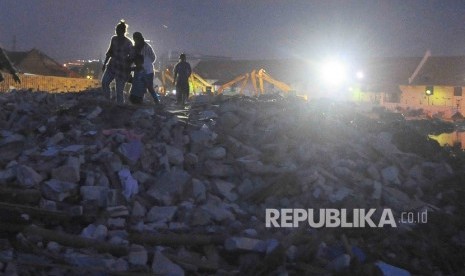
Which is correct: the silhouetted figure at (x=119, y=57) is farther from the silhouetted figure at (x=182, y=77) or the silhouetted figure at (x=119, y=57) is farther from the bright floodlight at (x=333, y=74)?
the bright floodlight at (x=333, y=74)

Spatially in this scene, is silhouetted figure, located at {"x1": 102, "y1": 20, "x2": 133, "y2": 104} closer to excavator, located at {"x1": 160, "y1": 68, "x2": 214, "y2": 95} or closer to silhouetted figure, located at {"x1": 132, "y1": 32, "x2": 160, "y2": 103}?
silhouetted figure, located at {"x1": 132, "y1": 32, "x2": 160, "y2": 103}

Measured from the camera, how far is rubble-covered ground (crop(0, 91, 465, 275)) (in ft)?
16.1

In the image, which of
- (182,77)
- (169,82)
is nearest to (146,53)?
(182,77)

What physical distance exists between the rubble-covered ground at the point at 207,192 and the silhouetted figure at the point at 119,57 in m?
0.78

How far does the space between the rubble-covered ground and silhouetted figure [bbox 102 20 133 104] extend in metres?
0.78

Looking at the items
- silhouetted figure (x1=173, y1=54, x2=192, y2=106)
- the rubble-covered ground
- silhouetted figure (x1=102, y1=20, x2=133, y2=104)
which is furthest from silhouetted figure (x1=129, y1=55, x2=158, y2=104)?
silhouetted figure (x1=173, y1=54, x2=192, y2=106)

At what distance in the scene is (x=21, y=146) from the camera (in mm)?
6832

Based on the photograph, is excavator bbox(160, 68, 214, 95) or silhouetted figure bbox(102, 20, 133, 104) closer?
silhouetted figure bbox(102, 20, 133, 104)

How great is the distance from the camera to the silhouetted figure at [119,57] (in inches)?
352

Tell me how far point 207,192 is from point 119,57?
3.79 metres

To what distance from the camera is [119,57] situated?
9.01m

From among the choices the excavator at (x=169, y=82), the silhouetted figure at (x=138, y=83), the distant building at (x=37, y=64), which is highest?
the distant building at (x=37, y=64)

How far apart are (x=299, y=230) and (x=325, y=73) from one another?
39.3 metres

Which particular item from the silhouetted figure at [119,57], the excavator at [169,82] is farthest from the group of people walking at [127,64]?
the excavator at [169,82]
